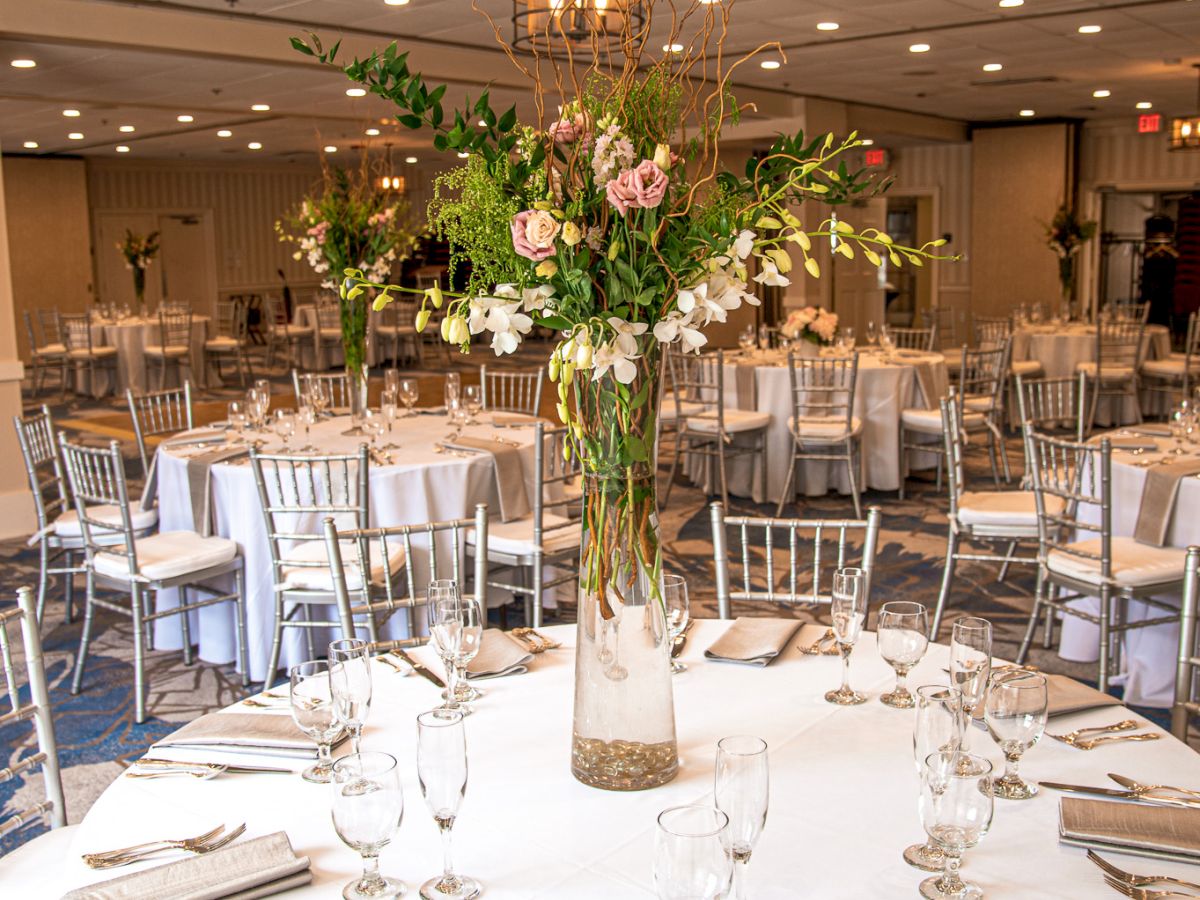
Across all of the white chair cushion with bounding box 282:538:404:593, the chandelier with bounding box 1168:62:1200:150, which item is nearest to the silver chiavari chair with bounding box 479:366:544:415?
the white chair cushion with bounding box 282:538:404:593

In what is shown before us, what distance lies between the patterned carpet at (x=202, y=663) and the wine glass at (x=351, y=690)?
6.49 feet

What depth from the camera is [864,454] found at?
796cm

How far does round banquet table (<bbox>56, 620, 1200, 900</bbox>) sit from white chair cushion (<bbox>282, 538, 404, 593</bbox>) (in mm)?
2020

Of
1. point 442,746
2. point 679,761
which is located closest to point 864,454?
point 679,761

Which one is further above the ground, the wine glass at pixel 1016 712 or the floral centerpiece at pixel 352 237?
the floral centerpiece at pixel 352 237

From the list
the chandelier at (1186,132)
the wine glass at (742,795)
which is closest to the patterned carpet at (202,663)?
the wine glass at (742,795)

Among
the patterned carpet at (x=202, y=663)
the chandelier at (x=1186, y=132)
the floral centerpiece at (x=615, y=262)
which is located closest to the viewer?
the floral centerpiece at (x=615, y=262)

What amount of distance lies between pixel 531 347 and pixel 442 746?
55.8 ft

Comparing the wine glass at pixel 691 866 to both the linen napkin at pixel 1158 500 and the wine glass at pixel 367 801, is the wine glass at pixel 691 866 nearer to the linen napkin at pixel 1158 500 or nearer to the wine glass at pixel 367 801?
the wine glass at pixel 367 801

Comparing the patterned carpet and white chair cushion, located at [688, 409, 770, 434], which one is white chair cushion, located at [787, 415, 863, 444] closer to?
white chair cushion, located at [688, 409, 770, 434]

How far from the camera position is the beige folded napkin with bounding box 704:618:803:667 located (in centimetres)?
249

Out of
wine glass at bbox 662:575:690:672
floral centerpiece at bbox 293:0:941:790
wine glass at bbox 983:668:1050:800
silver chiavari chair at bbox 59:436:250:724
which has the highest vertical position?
floral centerpiece at bbox 293:0:941:790

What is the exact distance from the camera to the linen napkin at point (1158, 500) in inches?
176

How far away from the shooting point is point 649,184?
1704mm
